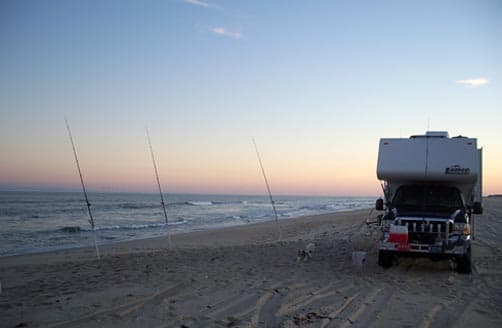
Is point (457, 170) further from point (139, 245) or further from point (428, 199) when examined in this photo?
point (139, 245)

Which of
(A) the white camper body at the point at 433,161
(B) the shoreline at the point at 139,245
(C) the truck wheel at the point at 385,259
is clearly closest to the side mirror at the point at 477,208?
(A) the white camper body at the point at 433,161

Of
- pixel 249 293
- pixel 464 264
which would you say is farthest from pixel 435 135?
pixel 249 293

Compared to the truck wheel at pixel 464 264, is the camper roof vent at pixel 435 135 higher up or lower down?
higher up

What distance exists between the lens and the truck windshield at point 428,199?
10.3m

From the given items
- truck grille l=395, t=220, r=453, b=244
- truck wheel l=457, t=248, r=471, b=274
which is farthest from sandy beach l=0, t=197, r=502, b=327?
truck grille l=395, t=220, r=453, b=244

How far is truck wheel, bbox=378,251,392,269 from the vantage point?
9852mm

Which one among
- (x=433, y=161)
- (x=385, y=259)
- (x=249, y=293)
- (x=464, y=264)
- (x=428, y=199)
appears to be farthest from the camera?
(x=428, y=199)

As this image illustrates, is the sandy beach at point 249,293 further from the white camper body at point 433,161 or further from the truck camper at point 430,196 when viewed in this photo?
the white camper body at point 433,161

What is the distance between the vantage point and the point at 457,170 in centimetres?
997

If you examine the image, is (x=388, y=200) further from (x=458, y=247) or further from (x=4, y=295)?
(x=4, y=295)

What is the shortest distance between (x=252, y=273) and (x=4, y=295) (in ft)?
15.0

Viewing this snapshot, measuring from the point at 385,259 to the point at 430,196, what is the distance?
1949 millimetres

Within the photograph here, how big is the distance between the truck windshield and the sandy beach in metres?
1.38

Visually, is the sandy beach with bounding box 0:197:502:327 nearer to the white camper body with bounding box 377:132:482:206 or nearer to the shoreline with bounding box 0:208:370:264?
the white camper body with bounding box 377:132:482:206
